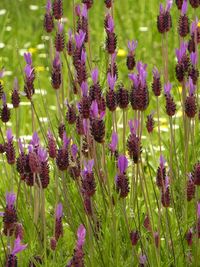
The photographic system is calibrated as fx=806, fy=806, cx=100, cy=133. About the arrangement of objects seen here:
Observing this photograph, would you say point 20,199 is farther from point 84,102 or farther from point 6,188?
point 84,102

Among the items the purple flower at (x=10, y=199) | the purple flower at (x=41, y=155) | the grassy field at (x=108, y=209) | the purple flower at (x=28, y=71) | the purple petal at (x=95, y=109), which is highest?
the purple flower at (x=28, y=71)

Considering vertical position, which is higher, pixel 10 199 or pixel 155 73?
pixel 155 73

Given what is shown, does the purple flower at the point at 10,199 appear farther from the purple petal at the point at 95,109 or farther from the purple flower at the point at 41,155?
the purple petal at the point at 95,109

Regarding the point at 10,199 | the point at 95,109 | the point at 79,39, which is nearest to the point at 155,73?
the point at 79,39

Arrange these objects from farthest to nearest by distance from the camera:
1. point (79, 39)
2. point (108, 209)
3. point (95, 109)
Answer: point (108, 209)
point (79, 39)
point (95, 109)

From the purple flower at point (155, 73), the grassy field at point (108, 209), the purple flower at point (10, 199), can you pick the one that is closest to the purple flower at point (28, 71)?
the grassy field at point (108, 209)

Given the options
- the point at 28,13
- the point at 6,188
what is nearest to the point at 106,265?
the point at 6,188

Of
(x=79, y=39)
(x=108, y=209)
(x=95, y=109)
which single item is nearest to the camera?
(x=95, y=109)

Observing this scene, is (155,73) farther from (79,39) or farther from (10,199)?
(10,199)

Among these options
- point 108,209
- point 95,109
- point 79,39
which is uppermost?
point 79,39

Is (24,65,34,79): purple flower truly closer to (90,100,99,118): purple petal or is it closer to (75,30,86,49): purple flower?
(75,30,86,49): purple flower

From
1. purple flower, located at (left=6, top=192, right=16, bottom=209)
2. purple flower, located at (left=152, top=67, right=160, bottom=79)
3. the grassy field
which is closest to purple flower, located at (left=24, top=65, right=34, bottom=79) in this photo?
the grassy field

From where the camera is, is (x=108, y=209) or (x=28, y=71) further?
(x=108, y=209)
